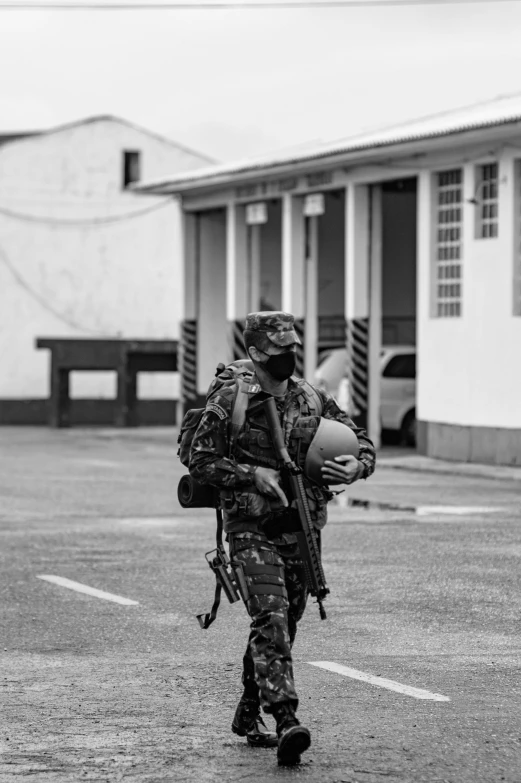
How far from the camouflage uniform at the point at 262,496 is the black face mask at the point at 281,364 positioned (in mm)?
52

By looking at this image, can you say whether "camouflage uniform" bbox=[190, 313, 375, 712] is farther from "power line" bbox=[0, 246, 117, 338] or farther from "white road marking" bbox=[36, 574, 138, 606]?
"power line" bbox=[0, 246, 117, 338]

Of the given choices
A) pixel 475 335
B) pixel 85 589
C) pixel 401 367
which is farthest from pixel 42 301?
pixel 85 589

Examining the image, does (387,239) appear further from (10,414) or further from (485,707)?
(485,707)

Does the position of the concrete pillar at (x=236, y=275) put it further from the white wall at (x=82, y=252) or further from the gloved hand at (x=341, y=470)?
the gloved hand at (x=341, y=470)

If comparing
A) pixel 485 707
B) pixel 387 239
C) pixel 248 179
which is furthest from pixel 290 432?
pixel 387 239

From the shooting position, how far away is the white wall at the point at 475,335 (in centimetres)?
2441

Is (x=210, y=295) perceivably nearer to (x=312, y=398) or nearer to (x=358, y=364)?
(x=358, y=364)

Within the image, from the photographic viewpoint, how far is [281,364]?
6.71 meters

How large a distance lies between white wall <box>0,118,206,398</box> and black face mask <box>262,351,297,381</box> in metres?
36.7

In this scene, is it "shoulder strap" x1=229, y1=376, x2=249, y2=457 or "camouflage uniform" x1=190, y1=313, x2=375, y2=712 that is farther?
"shoulder strap" x1=229, y1=376, x2=249, y2=457

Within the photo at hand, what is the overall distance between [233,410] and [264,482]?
0.36 meters

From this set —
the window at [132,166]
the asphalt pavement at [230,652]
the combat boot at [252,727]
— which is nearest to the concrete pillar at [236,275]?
the window at [132,166]

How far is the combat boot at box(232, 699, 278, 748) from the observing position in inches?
264

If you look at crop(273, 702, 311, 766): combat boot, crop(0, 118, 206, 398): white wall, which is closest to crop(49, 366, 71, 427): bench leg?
crop(0, 118, 206, 398): white wall
